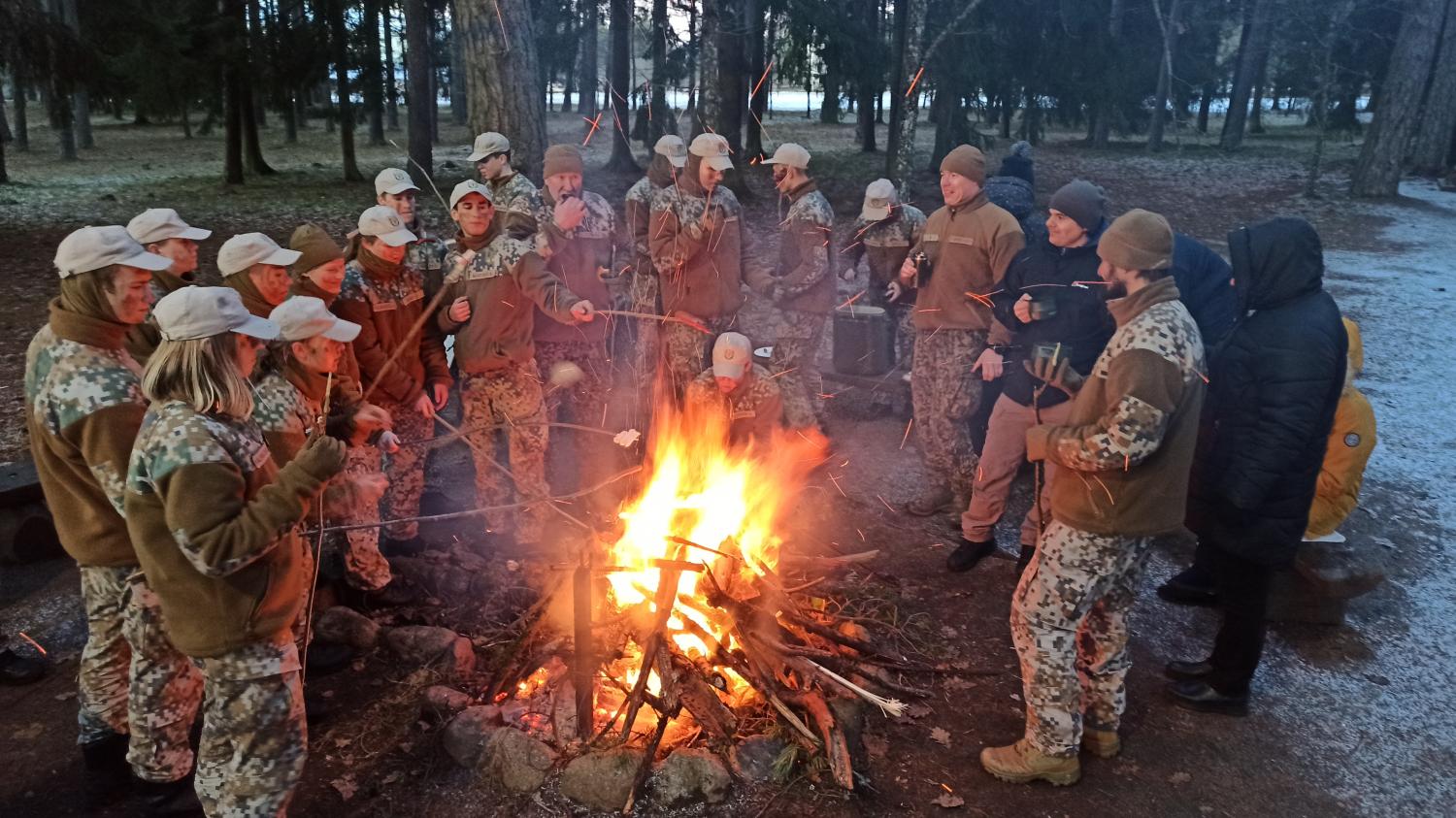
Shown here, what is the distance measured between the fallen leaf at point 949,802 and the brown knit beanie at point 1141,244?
8.60 ft

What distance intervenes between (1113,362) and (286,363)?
4.02 m

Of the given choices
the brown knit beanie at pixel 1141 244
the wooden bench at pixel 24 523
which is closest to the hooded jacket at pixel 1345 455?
the brown knit beanie at pixel 1141 244

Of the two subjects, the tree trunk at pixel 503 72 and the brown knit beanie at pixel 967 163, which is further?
the tree trunk at pixel 503 72

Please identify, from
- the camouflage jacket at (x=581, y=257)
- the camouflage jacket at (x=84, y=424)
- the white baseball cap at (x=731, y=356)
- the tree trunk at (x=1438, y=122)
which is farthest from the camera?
the tree trunk at (x=1438, y=122)

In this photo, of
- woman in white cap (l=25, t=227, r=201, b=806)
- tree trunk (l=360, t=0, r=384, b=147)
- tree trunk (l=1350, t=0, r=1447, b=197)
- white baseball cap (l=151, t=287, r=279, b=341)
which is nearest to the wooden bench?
woman in white cap (l=25, t=227, r=201, b=806)

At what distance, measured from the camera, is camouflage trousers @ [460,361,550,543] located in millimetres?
6332

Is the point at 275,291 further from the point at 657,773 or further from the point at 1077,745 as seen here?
the point at 1077,745

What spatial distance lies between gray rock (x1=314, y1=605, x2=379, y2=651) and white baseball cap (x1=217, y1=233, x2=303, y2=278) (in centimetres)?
206

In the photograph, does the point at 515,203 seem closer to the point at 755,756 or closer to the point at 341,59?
the point at 755,756

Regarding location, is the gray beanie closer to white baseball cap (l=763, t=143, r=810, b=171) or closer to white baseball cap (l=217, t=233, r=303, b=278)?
white baseball cap (l=763, t=143, r=810, b=171)

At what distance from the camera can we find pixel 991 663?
5328 mm

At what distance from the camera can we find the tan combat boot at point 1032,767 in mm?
4301

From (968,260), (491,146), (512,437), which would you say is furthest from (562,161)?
(968,260)

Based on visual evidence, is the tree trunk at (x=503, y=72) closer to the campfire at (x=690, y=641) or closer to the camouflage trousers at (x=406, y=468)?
the camouflage trousers at (x=406, y=468)
